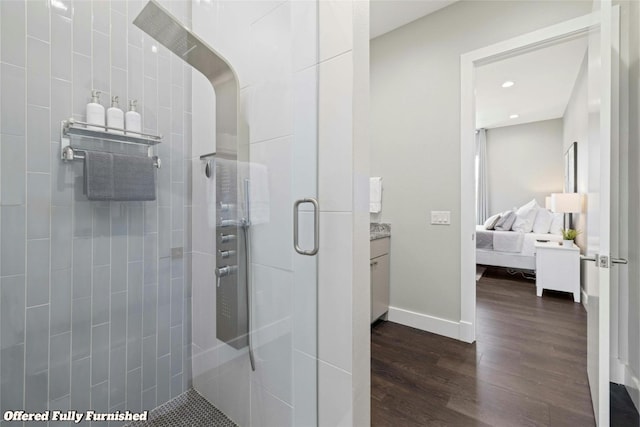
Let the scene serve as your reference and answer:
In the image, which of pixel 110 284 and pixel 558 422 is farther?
pixel 558 422

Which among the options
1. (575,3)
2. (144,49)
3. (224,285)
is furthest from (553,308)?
(144,49)

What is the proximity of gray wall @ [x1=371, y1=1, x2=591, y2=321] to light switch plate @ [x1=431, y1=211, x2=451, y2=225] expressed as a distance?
1.7 inches

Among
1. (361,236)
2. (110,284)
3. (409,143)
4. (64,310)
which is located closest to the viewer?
(361,236)

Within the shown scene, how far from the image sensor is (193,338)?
142 cm

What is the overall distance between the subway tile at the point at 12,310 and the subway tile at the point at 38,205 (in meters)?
0.18

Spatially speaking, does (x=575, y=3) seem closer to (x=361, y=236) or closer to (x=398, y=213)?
(x=398, y=213)

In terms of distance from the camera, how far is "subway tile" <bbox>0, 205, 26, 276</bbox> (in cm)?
104

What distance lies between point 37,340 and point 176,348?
54 cm

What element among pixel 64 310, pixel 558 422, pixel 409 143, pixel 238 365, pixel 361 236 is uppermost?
pixel 409 143

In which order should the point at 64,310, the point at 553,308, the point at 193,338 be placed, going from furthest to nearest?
the point at 553,308 < the point at 193,338 < the point at 64,310

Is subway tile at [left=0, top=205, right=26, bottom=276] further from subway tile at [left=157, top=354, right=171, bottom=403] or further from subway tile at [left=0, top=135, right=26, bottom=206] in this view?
subway tile at [left=157, top=354, right=171, bottom=403]

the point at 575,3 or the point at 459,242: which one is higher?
the point at 575,3

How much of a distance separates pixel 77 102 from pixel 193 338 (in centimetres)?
119

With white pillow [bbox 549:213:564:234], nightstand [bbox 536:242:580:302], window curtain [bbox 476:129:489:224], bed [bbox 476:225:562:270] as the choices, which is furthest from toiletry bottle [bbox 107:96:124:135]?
window curtain [bbox 476:129:489:224]
